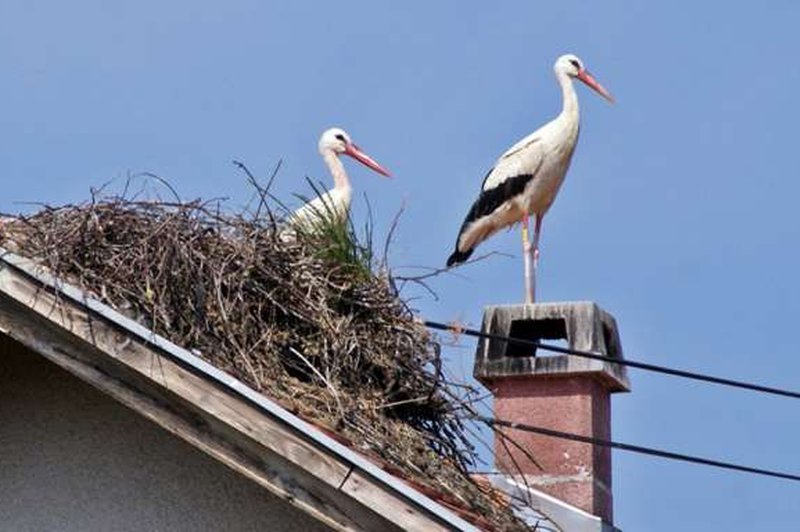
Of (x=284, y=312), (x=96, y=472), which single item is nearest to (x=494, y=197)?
(x=284, y=312)

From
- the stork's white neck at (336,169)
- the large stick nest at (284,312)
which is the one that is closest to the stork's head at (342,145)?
the stork's white neck at (336,169)

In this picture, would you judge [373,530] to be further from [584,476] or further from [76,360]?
[584,476]

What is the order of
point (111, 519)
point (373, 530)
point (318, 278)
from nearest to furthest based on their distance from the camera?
point (373, 530) < point (111, 519) < point (318, 278)

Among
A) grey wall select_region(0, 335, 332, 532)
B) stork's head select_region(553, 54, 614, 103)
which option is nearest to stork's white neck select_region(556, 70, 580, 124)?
stork's head select_region(553, 54, 614, 103)

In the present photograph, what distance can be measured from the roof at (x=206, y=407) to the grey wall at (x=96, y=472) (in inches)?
9.9

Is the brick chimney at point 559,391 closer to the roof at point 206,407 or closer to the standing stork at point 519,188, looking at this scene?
the roof at point 206,407

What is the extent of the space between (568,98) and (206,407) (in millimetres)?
9353

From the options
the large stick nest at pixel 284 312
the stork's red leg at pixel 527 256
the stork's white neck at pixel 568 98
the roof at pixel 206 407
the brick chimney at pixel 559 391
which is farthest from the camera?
the stork's white neck at pixel 568 98

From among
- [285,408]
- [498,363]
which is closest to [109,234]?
[285,408]

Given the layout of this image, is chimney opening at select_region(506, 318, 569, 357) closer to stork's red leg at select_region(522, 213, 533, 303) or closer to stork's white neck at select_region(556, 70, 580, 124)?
stork's red leg at select_region(522, 213, 533, 303)

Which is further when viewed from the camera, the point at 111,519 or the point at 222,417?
the point at 111,519

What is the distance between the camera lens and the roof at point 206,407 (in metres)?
5.12

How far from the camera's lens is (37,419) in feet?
19.0

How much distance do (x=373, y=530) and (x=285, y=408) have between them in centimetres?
43
